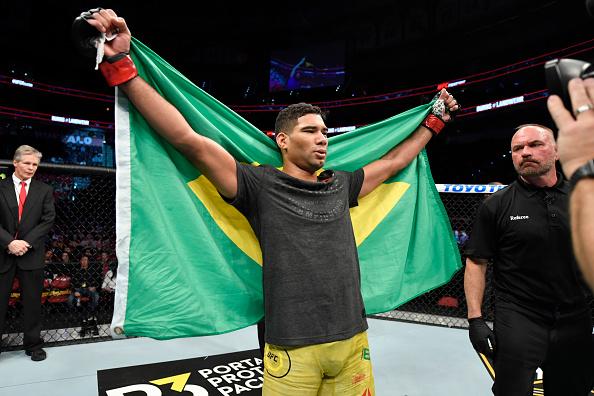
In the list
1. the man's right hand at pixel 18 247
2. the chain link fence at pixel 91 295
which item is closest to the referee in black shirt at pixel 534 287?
the chain link fence at pixel 91 295

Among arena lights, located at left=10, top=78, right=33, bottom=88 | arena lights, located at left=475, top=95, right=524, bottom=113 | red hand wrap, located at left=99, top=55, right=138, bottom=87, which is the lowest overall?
red hand wrap, located at left=99, top=55, right=138, bottom=87

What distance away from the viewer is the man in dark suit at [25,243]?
3.21 meters

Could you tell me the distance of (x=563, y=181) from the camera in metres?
2.03

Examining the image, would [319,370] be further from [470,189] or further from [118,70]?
[470,189]

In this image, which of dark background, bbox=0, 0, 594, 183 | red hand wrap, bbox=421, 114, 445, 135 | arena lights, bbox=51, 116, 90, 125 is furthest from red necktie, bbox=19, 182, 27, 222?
arena lights, bbox=51, 116, 90, 125

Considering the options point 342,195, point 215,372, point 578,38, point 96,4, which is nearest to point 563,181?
point 342,195

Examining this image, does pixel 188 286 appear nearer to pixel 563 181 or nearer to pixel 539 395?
pixel 563 181

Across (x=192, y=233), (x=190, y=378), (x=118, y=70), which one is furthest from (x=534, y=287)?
(x=190, y=378)

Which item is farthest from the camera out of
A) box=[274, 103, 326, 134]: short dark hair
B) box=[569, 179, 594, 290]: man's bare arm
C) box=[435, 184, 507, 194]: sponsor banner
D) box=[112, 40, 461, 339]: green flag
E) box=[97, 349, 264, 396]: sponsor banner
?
box=[435, 184, 507, 194]: sponsor banner

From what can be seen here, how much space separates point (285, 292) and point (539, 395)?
7.09ft

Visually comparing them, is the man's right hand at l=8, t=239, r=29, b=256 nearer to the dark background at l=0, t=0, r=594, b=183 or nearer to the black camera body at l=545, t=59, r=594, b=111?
the black camera body at l=545, t=59, r=594, b=111

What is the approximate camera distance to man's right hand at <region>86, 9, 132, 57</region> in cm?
134

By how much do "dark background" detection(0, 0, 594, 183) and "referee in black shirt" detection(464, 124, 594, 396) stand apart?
8165 mm

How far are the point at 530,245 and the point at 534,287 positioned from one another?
7.4 inches
